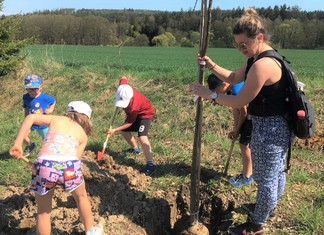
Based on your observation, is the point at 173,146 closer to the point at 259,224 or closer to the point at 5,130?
the point at 259,224

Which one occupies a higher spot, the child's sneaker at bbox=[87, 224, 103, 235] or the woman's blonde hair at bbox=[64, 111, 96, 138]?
the woman's blonde hair at bbox=[64, 111, 96, 138]

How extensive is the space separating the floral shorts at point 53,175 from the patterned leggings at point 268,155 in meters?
1.56

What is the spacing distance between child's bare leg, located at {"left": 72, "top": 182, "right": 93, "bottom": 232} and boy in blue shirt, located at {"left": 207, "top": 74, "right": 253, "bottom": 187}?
5.79 ft

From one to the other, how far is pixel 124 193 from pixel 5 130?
3874 mm

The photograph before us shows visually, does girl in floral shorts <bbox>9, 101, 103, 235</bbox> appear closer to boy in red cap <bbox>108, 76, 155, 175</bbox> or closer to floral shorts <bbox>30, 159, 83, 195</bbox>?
floral shorts <bbox>30, 159, 83, 195</bbox>

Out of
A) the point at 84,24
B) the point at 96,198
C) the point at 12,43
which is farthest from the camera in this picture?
the point at 84,24

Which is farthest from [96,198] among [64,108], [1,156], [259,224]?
[64,108]

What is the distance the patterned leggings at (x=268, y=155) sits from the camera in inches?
113

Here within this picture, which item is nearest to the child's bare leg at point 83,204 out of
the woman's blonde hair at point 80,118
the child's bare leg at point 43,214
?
the child's bare leg at point 43,214

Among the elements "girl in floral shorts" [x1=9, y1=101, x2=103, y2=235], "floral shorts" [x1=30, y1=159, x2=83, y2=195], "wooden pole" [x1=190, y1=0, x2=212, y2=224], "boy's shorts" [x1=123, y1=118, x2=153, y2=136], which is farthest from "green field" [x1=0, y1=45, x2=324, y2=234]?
"floral shorts" [x1=30, y1=159, x2=83, y2=195]

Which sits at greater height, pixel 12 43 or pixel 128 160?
pixel 12 43

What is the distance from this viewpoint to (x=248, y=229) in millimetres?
3156

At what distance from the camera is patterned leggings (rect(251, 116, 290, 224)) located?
288 centimetres

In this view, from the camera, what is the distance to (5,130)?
6719 millimetres
